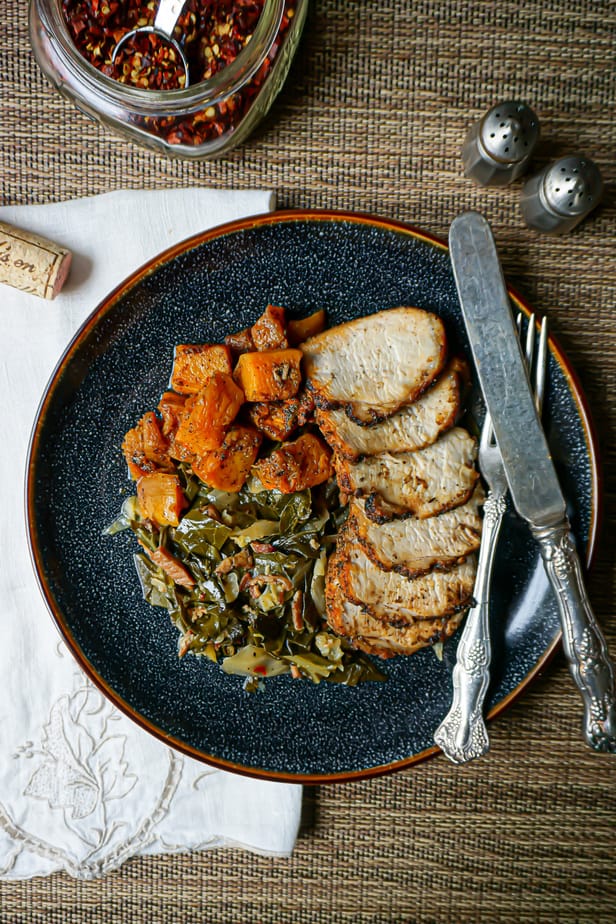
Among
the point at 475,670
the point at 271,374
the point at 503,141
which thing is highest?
the point at 503,141

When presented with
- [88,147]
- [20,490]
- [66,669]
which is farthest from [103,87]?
[66,669]

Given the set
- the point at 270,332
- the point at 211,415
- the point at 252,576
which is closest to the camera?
the point at 211,415

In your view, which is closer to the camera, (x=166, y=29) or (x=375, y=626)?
(x=166, y=29)

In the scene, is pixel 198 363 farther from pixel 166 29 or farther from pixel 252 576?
pixel 166 29

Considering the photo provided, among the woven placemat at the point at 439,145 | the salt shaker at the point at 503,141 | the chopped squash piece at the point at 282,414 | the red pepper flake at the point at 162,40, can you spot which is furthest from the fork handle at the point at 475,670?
the red pepper flake at the point at 162,40

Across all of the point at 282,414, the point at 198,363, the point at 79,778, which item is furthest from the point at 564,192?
the point at 79,778

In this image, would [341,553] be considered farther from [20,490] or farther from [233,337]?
[20,490]

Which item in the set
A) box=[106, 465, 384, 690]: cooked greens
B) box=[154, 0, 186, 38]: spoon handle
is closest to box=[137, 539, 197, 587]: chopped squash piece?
box=[106, 465, 384, 690]: cooked greens
